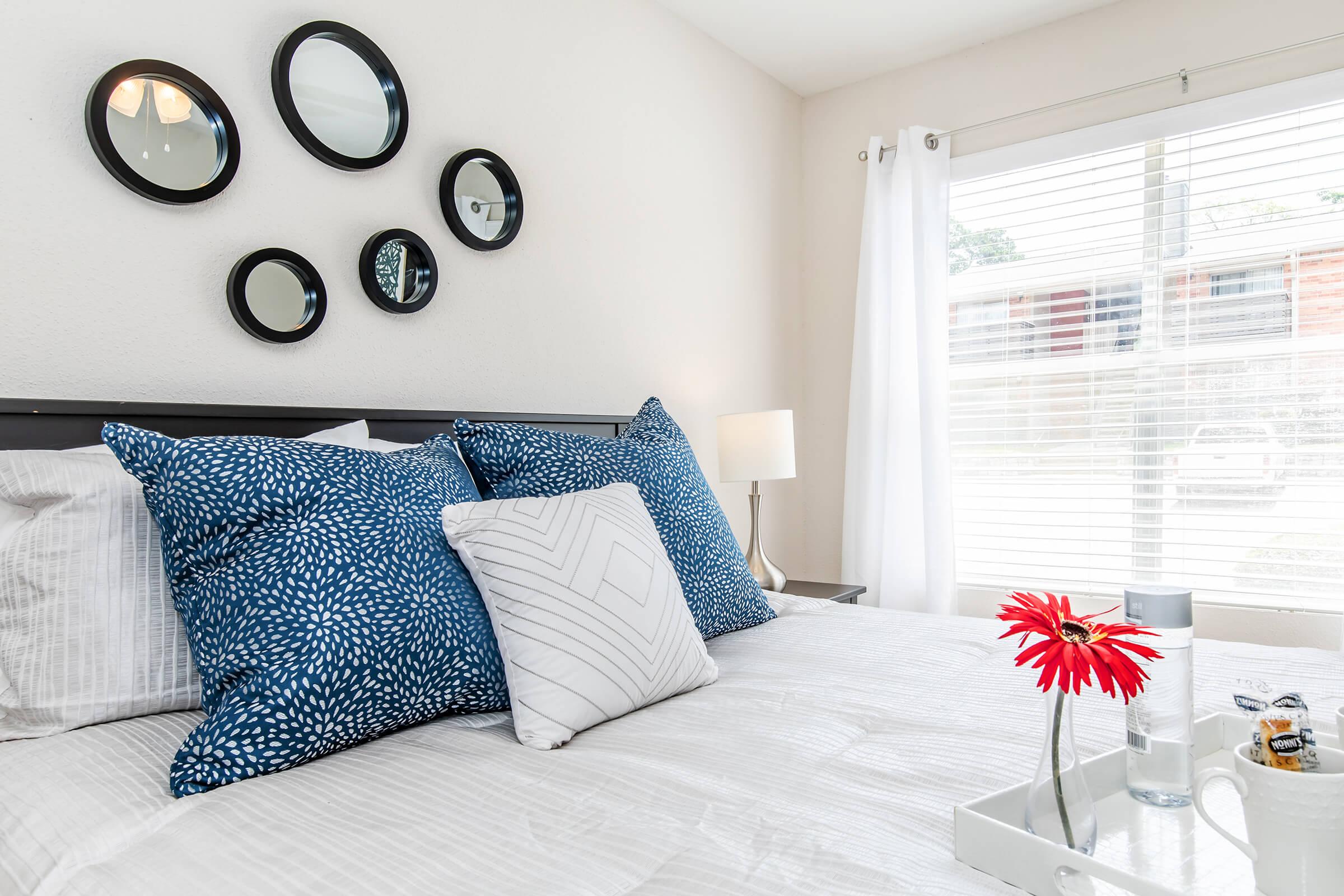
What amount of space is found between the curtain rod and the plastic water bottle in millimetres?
2624

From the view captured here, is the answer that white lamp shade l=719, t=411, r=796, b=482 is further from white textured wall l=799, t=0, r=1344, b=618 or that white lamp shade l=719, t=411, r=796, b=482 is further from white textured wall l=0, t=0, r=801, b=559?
white textured wall l=799, t=0, r=1344, b=618

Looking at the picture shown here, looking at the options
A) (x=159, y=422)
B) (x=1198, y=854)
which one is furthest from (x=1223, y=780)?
(x=159, y=422)

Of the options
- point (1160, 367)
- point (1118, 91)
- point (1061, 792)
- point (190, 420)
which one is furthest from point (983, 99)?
point (1061, 792)

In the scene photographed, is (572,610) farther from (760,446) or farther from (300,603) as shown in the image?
(760,446)

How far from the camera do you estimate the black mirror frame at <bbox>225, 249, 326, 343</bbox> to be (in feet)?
5.50

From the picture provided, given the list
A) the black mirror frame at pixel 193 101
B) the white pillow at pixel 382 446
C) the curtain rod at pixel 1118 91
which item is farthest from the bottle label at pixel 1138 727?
the curtain rod at pixel 1118 91

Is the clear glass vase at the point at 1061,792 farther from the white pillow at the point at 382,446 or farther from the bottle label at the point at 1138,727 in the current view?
the white pillow at the point at 382,446

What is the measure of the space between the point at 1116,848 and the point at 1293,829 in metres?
0.15

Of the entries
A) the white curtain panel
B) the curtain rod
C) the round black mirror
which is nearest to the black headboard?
the round black mirror

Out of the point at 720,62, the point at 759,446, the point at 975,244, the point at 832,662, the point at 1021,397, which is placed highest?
the point at 720,62

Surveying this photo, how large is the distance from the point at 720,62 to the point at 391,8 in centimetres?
155

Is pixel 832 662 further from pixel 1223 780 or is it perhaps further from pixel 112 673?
pixel 112 673

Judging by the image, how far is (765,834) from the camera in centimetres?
84

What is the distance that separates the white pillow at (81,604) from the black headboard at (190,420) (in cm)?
17
